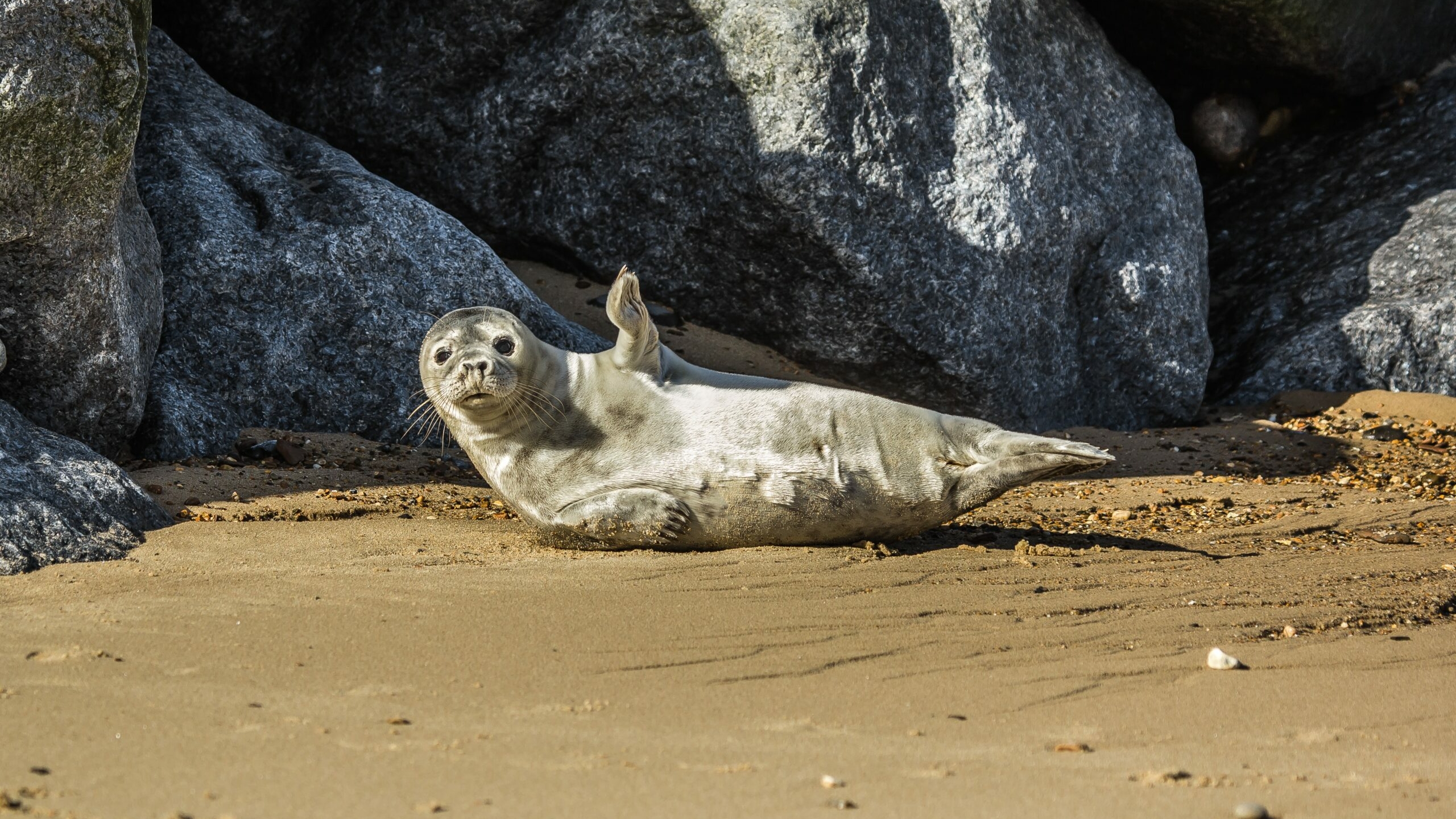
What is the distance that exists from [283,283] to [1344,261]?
591 cm

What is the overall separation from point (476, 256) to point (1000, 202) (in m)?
2.59

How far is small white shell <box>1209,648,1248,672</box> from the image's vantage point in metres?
Result: 3.56

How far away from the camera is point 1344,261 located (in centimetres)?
830

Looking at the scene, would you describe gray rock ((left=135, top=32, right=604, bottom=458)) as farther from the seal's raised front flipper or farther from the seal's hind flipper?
the seal's raised front flipper

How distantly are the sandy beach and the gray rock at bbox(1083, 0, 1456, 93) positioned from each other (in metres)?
3.47

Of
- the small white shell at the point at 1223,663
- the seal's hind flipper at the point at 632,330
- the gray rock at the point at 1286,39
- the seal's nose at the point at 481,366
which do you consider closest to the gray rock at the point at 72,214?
the seal's nose at the point at 481,366

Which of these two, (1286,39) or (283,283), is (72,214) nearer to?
(283,283)

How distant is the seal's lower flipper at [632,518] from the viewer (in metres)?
4.56

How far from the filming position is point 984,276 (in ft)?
23.2

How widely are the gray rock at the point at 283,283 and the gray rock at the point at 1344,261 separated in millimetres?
3954

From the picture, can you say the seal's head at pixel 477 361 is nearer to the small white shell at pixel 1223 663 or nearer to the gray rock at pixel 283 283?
the gray rock at pixel 283 283

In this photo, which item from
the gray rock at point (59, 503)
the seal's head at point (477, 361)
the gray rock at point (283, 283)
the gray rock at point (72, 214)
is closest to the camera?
the gray rock at point (59, 503)

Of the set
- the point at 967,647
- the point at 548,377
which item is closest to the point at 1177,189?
the point at 548,377

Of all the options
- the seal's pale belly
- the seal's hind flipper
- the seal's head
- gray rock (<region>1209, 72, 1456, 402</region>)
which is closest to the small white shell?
the seal's pale belly
